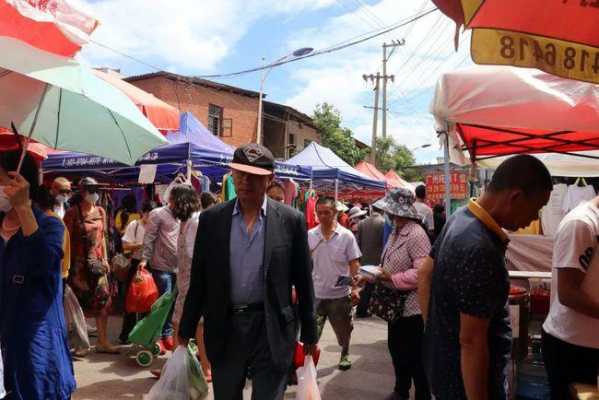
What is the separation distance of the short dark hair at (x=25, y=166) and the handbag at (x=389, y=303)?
2812mm

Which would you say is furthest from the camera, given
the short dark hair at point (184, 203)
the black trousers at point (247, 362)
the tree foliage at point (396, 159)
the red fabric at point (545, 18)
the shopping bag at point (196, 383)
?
the tree foliage at point (396, 159)

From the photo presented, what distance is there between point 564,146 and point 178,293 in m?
4.21

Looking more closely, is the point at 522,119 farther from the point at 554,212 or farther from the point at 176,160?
the point at 176,160

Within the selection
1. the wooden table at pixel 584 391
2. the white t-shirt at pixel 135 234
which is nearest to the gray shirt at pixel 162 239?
the white t-shirt at pixel 135 234

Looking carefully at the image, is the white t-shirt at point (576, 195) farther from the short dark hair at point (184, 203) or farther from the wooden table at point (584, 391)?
the wooden table at point (584, 391)

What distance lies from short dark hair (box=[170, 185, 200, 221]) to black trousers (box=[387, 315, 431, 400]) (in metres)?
2.43

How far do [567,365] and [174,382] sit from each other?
2.19m

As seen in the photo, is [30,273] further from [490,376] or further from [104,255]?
[104,255]

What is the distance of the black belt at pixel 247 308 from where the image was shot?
2.78 meters

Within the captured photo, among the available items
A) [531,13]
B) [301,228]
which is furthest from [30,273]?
[531,13]

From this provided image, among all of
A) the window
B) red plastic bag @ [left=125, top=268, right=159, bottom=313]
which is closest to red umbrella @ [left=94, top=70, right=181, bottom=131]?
red plastic bag @ [left=125, top=268, right=159, bottom=313]

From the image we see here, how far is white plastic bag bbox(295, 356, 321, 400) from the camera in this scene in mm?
2861

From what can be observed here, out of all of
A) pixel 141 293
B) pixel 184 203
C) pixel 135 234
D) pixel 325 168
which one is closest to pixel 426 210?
pixel 325 168

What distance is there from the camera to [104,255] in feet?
20.4
